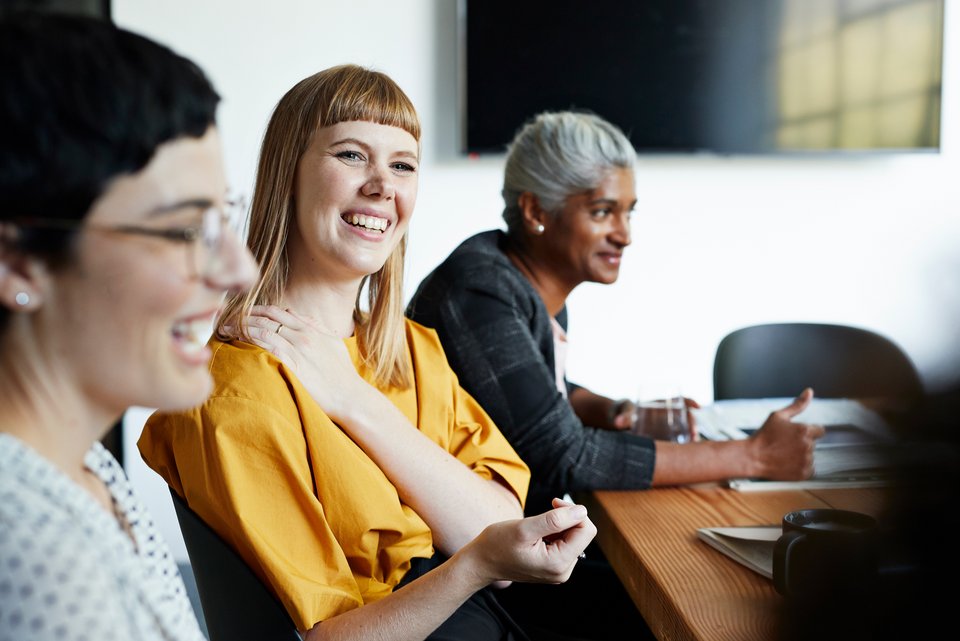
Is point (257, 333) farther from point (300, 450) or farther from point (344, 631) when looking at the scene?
point (344, 631)

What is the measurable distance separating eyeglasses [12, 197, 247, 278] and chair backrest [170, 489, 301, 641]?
487mm

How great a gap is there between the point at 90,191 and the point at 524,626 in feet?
4.26

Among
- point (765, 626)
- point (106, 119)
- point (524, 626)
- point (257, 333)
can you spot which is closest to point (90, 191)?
point (106, 119)

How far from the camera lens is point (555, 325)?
7.59ft

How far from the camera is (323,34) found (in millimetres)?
3281

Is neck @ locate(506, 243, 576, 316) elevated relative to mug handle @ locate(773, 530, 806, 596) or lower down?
elevated

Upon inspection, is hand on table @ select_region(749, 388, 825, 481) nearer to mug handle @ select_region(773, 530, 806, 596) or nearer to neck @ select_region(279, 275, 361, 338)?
mug handle @ select_region(773, 530, 806, 596)

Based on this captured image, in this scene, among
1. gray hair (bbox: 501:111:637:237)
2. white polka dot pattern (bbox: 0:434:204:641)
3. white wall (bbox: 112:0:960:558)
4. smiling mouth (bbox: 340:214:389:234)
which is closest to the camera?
white polka dot pattern (bbox: 0:434:204:641)

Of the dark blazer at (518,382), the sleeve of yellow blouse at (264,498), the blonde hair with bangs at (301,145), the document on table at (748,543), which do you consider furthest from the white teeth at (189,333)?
the dark blazer at (518,382)

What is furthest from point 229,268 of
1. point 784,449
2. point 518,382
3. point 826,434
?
point 826,434

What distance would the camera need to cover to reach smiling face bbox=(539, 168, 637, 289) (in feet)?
7.09

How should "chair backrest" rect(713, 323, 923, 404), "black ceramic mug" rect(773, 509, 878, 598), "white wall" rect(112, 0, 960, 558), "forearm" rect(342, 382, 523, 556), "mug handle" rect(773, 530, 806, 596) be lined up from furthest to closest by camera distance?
1. "white wall" rect(112, 0, 960, 558)
2. "chair backrest" rect(713, 323, 923, 404)
3. "forearm" rect(342, 382, 523, 556)
4. "mug handle" rect(773, 530, 806, 596)
5. "black ceramic mug" rect(773, 509, 878, 598)

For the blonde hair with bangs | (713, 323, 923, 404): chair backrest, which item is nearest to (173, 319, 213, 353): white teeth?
the blonde hair with bangs

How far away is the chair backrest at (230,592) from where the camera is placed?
3.66ft
